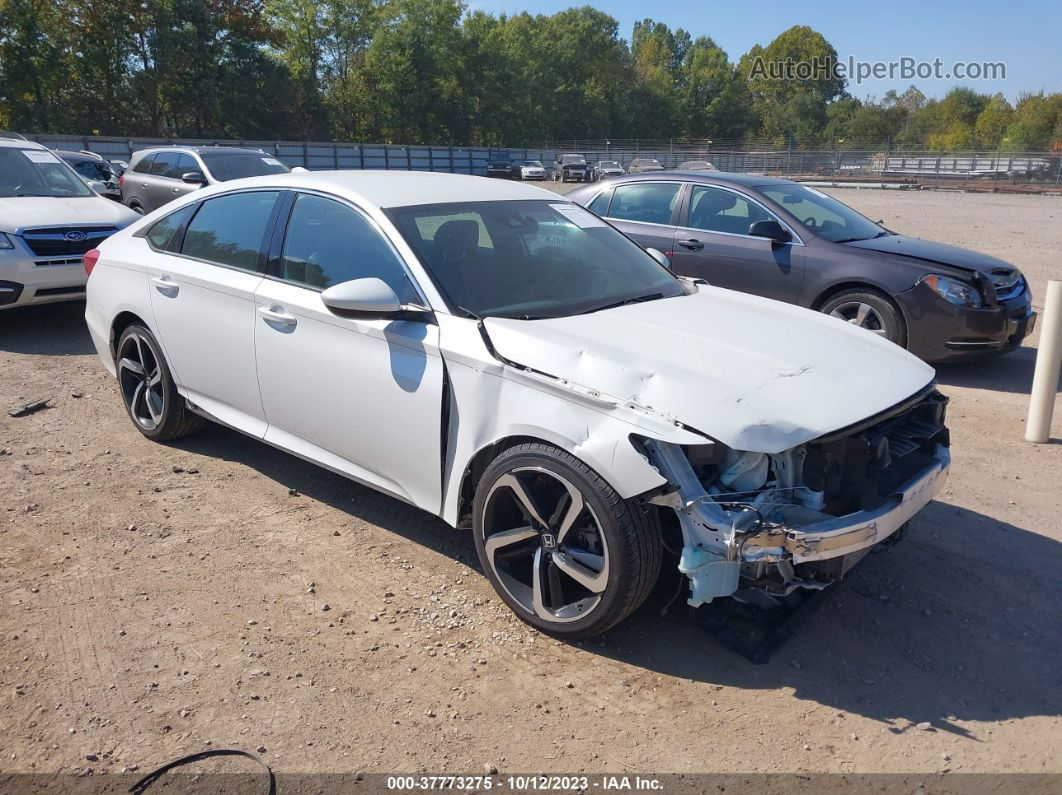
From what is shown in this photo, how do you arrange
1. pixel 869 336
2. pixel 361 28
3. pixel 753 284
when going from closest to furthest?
pixel 869 336 → pixel 753 284 → pixel 361 28

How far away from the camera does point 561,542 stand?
3240mm

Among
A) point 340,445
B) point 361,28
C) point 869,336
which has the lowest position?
point 340,445

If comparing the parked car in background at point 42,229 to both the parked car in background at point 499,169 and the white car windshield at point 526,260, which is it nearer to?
the white car windshield at point 526,260

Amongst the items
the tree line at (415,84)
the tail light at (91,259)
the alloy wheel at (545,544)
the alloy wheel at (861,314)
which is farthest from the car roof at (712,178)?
the tree line at (415,84)

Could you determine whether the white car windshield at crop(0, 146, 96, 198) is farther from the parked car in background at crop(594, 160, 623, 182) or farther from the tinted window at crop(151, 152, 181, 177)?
the parked car in background at crop(594, 160, 623, 182)

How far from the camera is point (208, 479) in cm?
490

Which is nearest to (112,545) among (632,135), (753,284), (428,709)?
(428,709)

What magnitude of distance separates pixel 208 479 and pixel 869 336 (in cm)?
368

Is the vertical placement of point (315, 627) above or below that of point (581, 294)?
below

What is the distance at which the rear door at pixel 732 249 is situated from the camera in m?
7.61

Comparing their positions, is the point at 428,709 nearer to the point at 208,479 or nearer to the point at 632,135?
the point at 208,479

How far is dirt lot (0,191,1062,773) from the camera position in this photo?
9.18 feet

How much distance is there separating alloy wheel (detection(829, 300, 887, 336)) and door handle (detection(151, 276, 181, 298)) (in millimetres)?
5271

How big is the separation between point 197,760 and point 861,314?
631 cm
